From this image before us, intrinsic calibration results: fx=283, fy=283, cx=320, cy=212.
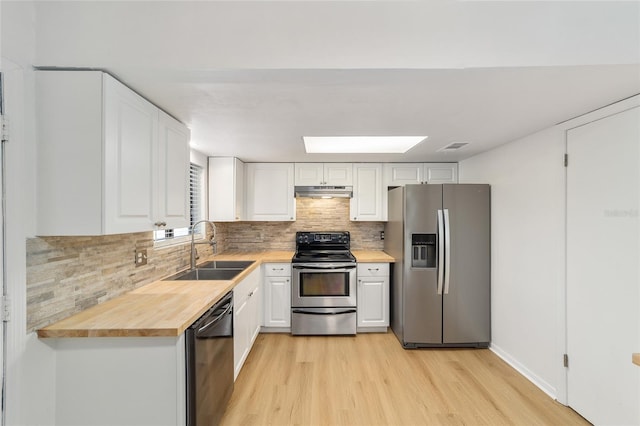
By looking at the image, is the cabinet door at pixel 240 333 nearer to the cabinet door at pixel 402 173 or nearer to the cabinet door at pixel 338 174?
the cabinet door at pixel 338 174

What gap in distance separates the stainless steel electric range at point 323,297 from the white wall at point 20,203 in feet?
7.42

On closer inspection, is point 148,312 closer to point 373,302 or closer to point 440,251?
point 373,302

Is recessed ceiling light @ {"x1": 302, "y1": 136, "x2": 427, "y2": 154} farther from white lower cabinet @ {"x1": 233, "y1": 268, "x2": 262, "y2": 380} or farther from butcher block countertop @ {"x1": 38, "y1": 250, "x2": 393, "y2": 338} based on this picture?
butcher block countertop @ {"x1": 38, "y1": 250, "x2": 393, "y2": 338}

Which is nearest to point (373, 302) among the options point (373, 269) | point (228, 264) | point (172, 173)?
point (373, 269)

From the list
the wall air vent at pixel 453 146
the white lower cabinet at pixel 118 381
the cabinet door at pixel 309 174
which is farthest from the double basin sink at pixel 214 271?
the wall air vent at pixel 453 146

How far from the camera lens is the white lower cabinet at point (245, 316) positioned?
93.3 inches

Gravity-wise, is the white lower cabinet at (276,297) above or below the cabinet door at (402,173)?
below

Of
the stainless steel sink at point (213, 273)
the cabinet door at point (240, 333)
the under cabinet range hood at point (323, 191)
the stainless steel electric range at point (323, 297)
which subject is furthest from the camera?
the under cabinet range hood at point (323, 191)

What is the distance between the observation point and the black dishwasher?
1478 millimetres

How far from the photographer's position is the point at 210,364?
1.69 metres

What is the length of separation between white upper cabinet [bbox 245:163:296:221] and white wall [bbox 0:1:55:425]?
246 cm

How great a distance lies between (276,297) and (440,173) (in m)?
2.64

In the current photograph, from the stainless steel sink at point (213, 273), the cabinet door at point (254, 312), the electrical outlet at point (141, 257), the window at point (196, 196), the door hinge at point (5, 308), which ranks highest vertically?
the window at point (196, 196)

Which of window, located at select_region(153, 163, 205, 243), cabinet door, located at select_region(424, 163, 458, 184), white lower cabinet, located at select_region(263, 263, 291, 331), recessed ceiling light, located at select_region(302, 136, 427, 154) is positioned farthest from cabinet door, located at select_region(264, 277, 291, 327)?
cabinet door, located at select_region(424, 163, 458, 184)
